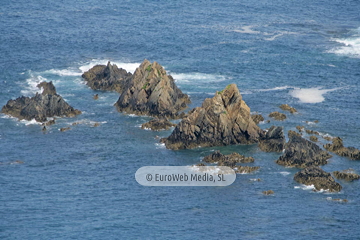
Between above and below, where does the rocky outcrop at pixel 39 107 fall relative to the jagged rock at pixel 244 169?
above

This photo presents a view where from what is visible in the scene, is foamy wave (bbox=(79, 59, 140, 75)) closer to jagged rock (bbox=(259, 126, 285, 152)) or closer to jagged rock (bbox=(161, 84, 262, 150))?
jagged rock (bbox=(161, 84, 262, 150))

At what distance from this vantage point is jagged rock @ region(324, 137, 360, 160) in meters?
126

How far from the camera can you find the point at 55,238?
101875 mm

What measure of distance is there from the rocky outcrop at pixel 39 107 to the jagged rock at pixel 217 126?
80.5ft

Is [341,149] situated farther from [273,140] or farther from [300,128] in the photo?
[273,140]

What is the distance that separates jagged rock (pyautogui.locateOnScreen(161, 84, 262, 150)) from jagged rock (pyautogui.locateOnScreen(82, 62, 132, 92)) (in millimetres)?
30912

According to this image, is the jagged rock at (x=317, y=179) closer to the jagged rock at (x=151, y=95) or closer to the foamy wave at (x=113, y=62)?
the jagged rock at (x=151, y=95)

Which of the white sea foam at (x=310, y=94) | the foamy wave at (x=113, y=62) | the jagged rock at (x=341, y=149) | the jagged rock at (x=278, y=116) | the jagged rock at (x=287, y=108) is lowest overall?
the jagged rock at (x=341, y=149)

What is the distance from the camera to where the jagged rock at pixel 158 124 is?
459 ft

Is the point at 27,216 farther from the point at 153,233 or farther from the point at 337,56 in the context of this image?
the point at 337,56

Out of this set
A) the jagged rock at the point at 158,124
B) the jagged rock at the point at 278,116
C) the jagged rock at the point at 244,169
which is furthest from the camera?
the jagged rock at the point at 278,116

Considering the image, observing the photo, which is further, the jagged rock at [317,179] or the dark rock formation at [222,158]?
the dark rock formation at [222,158]

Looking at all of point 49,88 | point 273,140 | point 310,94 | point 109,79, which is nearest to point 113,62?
point 109,79

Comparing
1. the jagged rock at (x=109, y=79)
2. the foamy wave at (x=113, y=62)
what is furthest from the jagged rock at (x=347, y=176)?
the foamy wave at (x=113, y=62)
